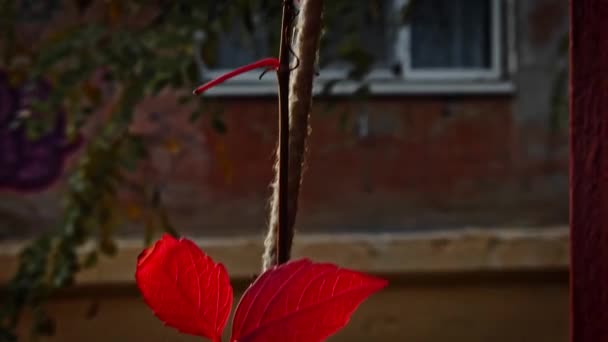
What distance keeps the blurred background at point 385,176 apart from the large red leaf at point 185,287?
9.59ft

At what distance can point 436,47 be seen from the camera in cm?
388

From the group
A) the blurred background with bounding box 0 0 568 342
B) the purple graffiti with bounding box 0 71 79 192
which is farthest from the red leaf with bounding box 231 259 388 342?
the purple graffiti with bounding box 0 71 79 192

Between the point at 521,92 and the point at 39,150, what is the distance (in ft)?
5.50

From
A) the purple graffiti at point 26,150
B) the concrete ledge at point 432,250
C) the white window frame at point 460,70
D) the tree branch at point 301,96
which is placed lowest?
the concrete ledge at point 432,250

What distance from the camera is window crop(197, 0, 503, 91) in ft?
12.5

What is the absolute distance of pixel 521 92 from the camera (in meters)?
3.77

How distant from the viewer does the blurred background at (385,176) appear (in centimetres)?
349

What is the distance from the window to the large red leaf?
336cm

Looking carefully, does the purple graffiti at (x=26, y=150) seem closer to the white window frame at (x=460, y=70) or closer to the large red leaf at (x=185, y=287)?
the white window frame at (x=460, y=70)
